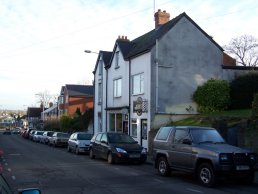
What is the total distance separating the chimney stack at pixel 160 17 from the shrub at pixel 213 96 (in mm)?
6722

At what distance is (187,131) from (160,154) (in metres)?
1.80

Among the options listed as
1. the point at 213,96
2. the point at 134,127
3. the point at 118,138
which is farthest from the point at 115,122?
the point at 118,138

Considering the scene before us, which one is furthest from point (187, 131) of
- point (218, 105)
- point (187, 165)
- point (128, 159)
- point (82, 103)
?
point (82, 103)

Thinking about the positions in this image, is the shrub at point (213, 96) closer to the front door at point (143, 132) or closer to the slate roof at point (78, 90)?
the front door at point (143, 132)

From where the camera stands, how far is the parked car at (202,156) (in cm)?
1262

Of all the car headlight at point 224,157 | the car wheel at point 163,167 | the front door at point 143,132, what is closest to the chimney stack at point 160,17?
the front door at point 143,132

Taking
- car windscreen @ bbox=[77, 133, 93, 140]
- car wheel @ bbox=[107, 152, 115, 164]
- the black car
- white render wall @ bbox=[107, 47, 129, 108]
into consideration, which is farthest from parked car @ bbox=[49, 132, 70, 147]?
car wheel @ bbox=[107, 152, 115, 164]

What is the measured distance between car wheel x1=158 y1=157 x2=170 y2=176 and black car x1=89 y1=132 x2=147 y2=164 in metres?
4.36

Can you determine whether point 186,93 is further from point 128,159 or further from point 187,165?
point 187,165

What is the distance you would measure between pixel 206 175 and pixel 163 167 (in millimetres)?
2646

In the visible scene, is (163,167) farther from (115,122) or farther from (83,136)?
(115,122)

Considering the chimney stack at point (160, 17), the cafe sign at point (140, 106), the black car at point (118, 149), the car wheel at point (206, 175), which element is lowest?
the car wheel at point (206, 175)

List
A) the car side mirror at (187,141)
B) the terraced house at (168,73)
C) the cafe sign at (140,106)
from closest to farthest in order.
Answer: the car side mirror at (187,141), the terraced house at (168,73), the cafe sign at (140,106)

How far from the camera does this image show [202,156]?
1310 cm
